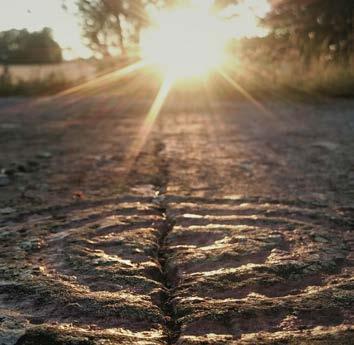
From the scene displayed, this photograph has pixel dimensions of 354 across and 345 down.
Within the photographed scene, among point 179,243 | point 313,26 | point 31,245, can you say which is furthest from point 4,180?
point 313,26

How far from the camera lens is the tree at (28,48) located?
17797mm

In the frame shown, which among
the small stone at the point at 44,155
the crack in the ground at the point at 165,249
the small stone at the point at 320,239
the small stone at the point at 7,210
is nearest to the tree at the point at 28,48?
the small stone at the point at 44,155

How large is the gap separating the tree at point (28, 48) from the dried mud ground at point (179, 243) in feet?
47.5

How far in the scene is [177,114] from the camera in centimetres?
573

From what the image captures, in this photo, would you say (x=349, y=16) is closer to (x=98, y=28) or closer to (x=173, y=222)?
(x=173, y=222)

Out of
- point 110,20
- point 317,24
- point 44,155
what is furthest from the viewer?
point 110,20

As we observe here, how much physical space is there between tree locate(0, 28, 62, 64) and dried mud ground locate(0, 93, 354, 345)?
47.5 ft

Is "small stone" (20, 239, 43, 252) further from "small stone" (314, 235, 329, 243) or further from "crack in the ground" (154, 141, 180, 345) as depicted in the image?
"small stone" (314, 235, 329, 243)

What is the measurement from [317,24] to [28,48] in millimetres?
15215

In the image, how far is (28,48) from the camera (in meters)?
21.5

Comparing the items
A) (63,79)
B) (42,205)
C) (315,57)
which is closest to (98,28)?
(63,79)

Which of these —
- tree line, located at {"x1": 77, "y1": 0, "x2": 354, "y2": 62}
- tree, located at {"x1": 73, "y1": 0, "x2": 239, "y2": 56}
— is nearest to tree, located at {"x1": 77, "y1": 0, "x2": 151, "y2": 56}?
tree, located at {"x1": 73, "y1": 0, "x2": 239, "y2": 56}

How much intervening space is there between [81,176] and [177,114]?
3148 millimetres

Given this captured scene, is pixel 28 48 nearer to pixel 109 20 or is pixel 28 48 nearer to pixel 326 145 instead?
pixel 109 20
